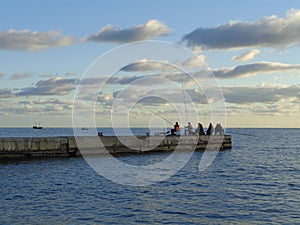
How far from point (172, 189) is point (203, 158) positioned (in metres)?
24.1

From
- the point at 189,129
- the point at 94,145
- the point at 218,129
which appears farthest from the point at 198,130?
the point at 94,145

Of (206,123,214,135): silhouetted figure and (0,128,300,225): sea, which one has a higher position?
(206,123,214,135): silhouetted figure

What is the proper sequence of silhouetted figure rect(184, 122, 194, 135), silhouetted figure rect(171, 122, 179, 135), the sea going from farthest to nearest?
silhouetted figure rect(184, 122, 194, 135), silhouetted figure rect(171, 122, 179, 135), the sea

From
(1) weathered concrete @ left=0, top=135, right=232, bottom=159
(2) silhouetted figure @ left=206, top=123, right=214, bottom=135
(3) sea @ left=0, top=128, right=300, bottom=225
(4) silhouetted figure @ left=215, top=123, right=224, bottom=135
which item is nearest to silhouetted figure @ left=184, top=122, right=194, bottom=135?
(1) weathered concrete @ left=0, top=135, right=232, bottom=159

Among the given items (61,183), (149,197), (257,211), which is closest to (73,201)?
(149,197)

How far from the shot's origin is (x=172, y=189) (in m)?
29.3

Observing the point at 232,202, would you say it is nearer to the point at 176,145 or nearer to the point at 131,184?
the point at 131,184

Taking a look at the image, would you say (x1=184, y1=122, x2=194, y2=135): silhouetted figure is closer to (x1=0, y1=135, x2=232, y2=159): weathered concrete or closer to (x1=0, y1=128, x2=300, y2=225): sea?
(x1=0, y1=135, x2=232, y2=159): weathered concrete

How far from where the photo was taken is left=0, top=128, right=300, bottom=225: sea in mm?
20797

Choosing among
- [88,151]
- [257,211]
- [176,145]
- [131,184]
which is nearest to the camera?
[257,211]

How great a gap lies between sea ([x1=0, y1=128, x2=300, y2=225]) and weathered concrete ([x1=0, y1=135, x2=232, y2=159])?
4.35 metres

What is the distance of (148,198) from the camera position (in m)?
25.9

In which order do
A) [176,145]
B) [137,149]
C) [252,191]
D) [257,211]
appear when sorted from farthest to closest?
[176,145]
[137,149]
[252,191]
[257,211]

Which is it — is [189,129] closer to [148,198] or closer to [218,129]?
[218,129]
